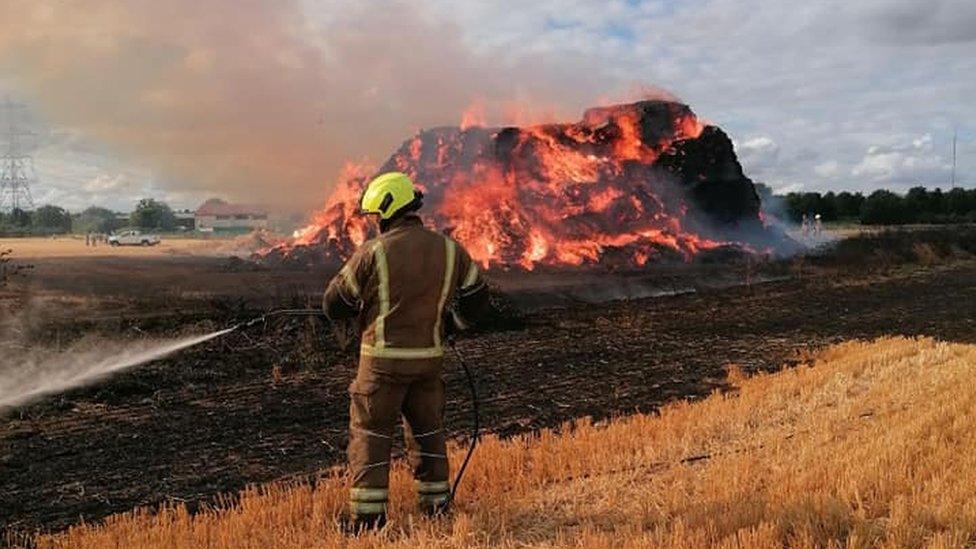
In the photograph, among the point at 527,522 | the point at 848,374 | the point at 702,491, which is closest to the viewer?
the point at 527,522

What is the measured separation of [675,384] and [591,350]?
3.14 m

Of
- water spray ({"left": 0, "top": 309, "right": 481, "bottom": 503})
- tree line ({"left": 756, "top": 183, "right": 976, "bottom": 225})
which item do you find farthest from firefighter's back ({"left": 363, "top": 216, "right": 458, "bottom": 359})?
tree line ({"left": 756, "top": 183, "right": 976, "bottom": 225})

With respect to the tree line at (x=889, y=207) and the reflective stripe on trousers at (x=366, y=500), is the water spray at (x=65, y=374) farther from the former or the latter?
the tree line at (x=889, y=207)

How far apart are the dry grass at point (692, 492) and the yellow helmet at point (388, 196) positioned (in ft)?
6.26

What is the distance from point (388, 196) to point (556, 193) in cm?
2659

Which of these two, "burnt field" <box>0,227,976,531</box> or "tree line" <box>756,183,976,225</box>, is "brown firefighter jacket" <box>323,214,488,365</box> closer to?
"burnt field" <box>0,227,976,531</box>

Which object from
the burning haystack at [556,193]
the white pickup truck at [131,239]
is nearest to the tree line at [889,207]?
the burning haystack at [556,193]

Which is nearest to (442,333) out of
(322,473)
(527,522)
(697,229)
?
(527,522)

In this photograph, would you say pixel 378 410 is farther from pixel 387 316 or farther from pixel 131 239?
pixel 131 239

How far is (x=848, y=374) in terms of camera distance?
10.4m

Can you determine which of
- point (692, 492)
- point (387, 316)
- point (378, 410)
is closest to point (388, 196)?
point (387, 316)

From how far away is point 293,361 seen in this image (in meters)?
12.7

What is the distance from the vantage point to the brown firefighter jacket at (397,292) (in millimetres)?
4957

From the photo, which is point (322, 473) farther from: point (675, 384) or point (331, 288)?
point (675, 384)
